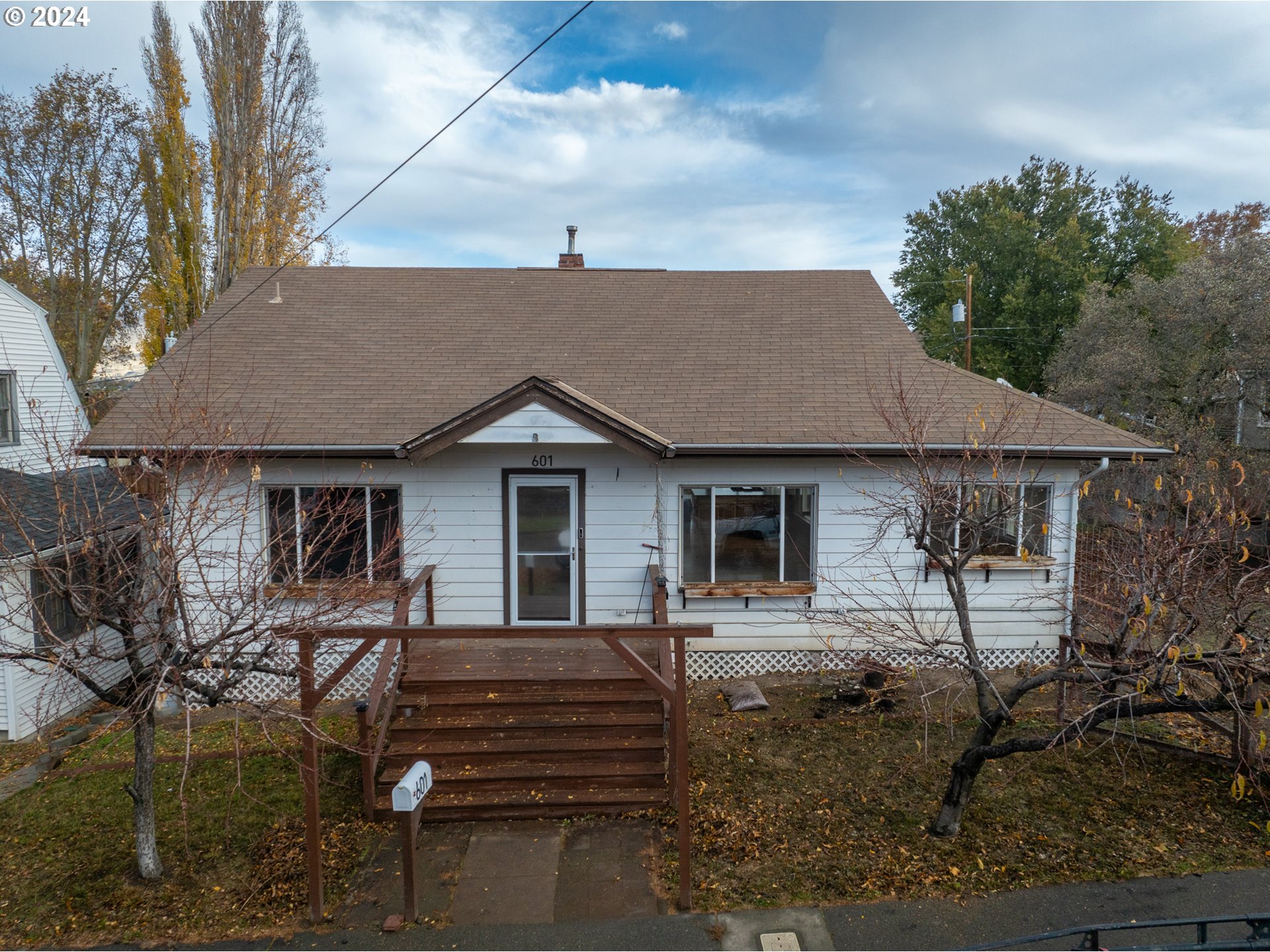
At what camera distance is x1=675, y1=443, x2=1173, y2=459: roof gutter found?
9930mm

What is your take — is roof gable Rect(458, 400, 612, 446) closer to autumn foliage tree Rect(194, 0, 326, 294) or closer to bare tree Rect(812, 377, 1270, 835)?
bare tree Rect(812, 377, 1270, 835)

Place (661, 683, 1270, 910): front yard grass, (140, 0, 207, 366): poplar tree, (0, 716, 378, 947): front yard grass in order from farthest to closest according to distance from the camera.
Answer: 1. (140, 0, 207, 366): poplar tree
2. (661, 683, 1270, 910): front yard grass
3. (0, 716, 378, 947): front yard grass

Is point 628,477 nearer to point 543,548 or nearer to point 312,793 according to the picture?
point 543,548

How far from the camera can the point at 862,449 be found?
1008cm

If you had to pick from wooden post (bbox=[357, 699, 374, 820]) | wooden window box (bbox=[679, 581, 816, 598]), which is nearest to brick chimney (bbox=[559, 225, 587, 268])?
wooden window box (bbox=[679, 581, 816, 598])

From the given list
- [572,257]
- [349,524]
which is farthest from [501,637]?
[572,257]

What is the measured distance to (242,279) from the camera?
1426cm

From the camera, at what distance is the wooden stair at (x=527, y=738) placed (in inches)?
287

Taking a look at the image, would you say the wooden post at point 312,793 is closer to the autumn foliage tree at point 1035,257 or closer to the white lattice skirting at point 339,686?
the white lattice skirting at point 339,686

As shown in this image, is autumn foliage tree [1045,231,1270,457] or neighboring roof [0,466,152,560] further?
autumn foliage tree [1045,231,1270,457]

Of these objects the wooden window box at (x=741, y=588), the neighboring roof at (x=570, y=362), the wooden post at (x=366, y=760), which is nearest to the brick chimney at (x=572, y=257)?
the neighboring roof at (x=570, y=362)

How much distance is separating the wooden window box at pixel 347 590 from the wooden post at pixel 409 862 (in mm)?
1926

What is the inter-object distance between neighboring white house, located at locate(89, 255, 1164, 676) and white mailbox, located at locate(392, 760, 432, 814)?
4599mm

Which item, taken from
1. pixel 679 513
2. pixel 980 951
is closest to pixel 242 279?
pixel 679 513
